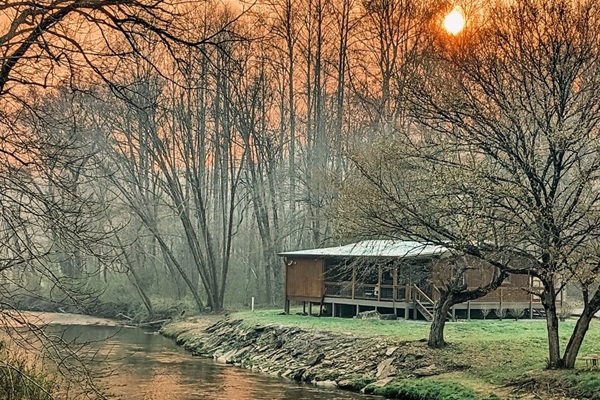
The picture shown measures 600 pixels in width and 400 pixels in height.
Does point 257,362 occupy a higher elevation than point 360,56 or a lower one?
lower

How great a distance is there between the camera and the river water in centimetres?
2020

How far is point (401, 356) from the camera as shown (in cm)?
2325

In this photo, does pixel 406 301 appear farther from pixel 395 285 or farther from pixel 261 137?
pixel 261 137

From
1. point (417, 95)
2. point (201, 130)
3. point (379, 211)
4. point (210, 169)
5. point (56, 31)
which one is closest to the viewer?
point (56, 31)

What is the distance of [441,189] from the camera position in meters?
19.6

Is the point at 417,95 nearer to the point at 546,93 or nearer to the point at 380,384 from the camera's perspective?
the point at 546,93

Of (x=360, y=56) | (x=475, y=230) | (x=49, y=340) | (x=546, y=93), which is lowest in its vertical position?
(x=49, y=340)

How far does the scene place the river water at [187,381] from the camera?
20.2 metres

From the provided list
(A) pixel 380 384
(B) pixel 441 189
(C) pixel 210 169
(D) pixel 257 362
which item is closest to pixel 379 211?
(B) pixel 441 189

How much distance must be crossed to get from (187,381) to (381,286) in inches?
494

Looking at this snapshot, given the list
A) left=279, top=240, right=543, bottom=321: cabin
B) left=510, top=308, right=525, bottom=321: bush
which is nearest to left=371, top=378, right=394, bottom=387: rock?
left=279, top=240, right=543, bottom=321: cabin

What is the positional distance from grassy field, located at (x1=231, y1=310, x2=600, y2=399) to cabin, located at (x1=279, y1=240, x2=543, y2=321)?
1456 millimetres

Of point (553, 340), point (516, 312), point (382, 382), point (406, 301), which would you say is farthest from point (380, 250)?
point (553, 340)

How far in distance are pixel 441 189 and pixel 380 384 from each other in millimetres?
5699
